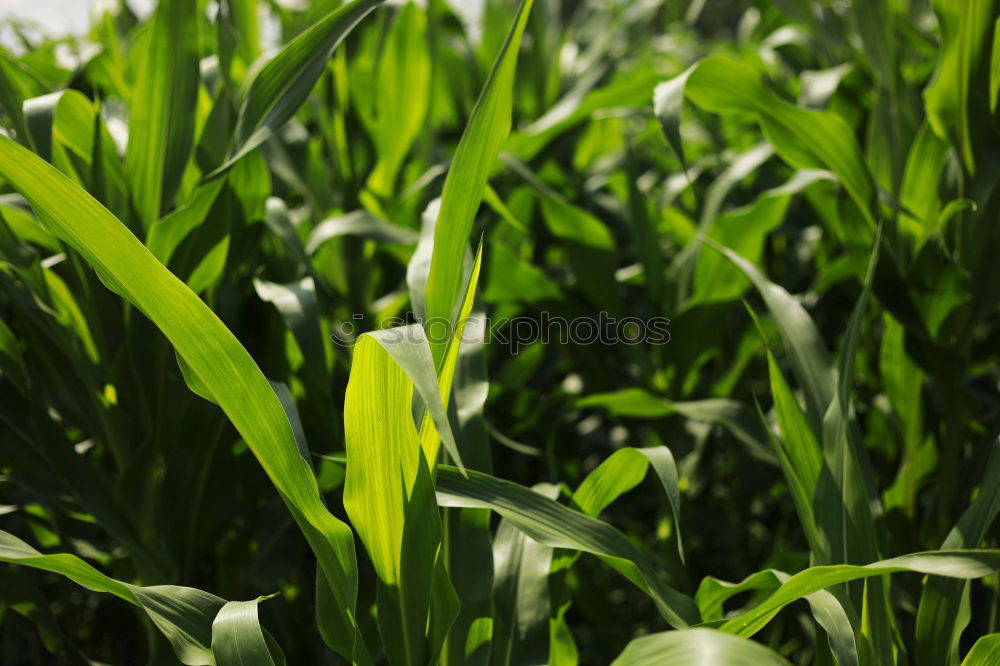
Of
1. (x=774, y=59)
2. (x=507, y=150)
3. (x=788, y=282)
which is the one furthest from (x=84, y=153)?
(x=774, y=59)

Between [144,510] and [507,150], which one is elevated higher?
[507,150]

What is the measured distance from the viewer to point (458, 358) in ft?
1.86

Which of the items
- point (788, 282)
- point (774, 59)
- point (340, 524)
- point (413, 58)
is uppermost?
point (413, 58)

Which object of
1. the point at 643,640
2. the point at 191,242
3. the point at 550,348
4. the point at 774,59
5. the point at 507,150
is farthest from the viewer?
the point at 774,59

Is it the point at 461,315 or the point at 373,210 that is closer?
the point at 461,315

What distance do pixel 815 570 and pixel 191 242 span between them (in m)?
0.47

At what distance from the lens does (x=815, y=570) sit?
1.34 ft

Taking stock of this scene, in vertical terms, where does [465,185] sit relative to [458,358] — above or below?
above

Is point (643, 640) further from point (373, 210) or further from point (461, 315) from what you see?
point (373, 210)

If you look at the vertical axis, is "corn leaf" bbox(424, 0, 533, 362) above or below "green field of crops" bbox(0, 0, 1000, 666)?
above

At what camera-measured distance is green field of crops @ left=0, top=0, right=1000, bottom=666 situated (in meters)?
0.43

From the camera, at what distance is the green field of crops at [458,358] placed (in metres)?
0.43

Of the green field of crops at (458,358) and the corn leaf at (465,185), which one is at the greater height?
the corn leaf at (465,185)

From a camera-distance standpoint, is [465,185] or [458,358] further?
[458,358]
